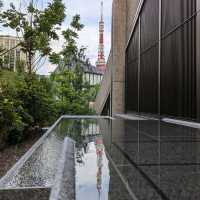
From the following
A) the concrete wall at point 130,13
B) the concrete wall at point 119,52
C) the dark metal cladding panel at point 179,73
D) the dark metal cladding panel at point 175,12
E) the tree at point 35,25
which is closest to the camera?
the dark metal cladding panel at point 179,73

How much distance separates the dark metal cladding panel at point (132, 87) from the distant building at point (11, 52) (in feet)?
15.4

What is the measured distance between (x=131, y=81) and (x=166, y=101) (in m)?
5.75

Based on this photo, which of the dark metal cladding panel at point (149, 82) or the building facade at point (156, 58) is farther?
the dark metal cladding panel at point (149, 82)

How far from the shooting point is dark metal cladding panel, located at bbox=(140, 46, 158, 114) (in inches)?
392

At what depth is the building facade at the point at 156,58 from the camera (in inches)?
273

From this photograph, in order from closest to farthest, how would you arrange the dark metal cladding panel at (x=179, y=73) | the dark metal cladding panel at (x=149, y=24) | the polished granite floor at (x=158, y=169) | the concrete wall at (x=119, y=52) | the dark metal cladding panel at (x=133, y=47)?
the polished granite floor at (x=158, y=169) → the dark metal cladding panel at (x=179, y=73) → the dark metal cladding panel at (x=149, y=24) → the dark metal cladding panel at (x=133, y=47) → the concrete wall at (x=119, y=52)

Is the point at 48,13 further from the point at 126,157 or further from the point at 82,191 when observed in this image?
the point at 82,191

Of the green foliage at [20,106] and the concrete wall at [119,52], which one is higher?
the concrete wall at [119,52]

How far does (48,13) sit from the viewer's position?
11.7 m

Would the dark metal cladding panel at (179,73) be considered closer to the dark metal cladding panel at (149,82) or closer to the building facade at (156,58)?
the building facade at (156,58)

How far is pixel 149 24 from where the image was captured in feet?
36.6

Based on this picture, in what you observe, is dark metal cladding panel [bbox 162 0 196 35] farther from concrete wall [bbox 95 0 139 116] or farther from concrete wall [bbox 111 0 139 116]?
concrete wall [bbox 111 0 139 116]

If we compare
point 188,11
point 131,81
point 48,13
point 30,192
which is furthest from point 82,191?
point 131,81

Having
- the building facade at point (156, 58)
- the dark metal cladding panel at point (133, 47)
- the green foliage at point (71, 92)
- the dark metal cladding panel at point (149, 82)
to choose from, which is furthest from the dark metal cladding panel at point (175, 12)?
the green foliage at point (71, 92)
